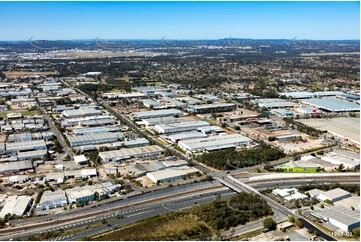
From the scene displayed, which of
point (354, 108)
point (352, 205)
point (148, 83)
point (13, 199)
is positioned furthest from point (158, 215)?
point (148, 83)

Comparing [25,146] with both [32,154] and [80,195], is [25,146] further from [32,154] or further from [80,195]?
[80,195]

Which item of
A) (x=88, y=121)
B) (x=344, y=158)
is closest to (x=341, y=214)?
(x=344, y=158)

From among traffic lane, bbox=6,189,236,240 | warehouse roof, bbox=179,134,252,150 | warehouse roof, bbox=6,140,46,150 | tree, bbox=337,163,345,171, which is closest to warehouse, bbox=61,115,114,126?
warehouse roof, bbox=6,140,46,150

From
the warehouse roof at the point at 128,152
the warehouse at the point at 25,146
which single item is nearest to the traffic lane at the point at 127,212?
the warehouse roof at the point at 128,152

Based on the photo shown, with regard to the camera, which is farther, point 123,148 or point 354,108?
point 354,108

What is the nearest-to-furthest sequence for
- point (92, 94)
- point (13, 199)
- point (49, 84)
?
point (13, 199) → point (92, 94) → point (49, 84)

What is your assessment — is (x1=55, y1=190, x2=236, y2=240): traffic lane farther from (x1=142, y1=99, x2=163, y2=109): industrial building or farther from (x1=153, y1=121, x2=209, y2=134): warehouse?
(x1=142, y1=99, x2=163, y2=109): industrial building

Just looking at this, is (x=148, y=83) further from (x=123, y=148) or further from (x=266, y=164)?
(x=266, y=164)
